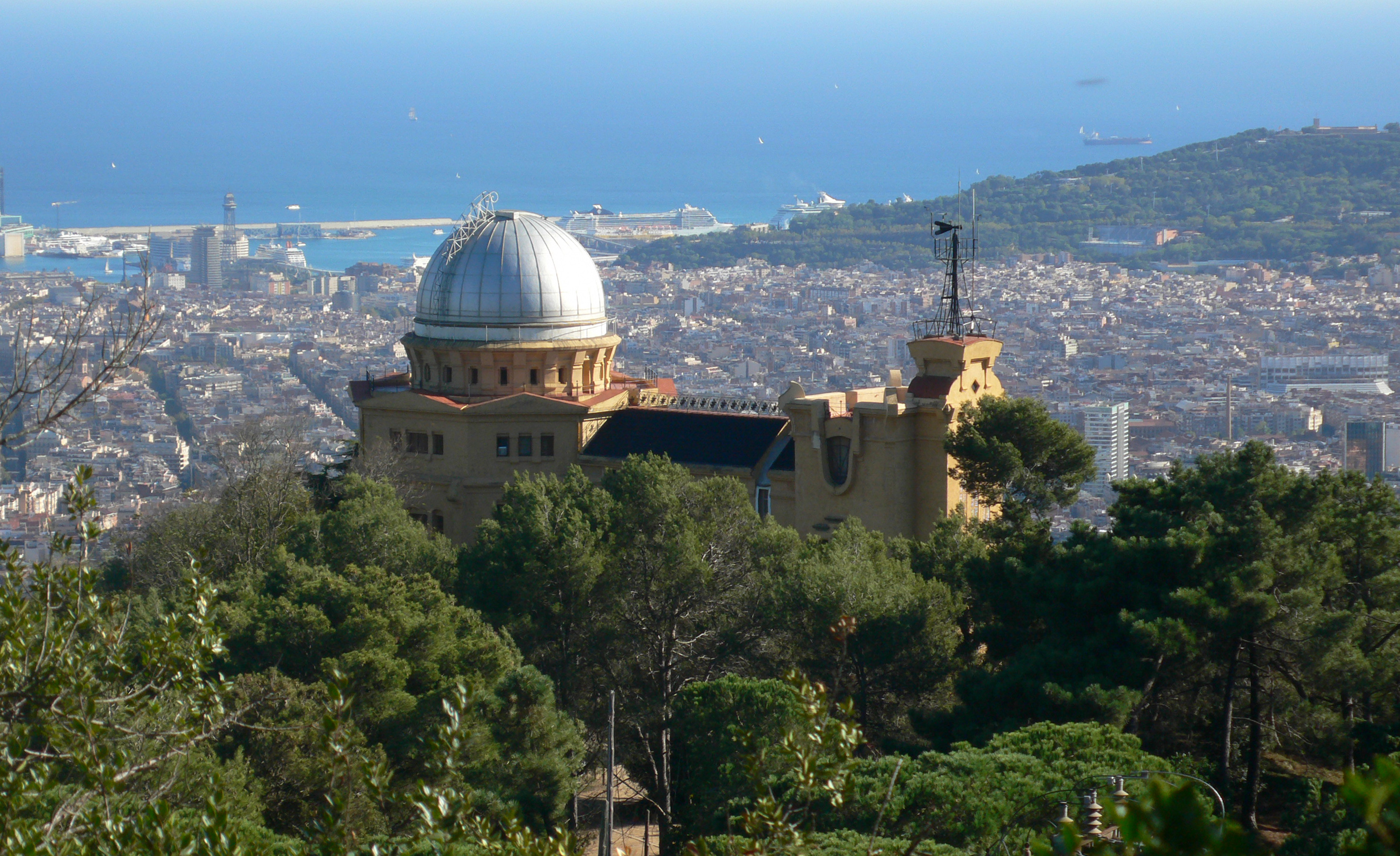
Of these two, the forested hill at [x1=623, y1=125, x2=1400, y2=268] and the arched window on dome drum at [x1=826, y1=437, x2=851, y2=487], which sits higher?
the forested hill at [x1=623, y1=125, x2=1400, y2=268]

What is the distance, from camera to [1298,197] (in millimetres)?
142500

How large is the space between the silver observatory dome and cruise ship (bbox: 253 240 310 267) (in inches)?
5396

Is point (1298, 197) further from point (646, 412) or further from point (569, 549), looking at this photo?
point (569, 549)

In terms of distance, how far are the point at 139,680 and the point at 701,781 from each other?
6.30m

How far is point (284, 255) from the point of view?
176 meters

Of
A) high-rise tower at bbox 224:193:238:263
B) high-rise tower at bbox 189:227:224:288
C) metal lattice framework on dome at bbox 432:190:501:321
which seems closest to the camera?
metal lattice framework on dome at bbox 432:190:501:321

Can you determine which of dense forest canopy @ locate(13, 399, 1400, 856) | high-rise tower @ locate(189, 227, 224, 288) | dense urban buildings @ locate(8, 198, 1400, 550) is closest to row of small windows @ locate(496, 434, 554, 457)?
dense urban buildings @ locate(8, 198, 1400, 550)

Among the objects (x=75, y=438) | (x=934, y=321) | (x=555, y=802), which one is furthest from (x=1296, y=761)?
(x=75, y=438)

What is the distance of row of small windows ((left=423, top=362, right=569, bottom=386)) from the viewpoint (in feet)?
111

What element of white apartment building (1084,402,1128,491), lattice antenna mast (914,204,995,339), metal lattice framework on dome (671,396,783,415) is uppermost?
lattice antenna mast (914,204,995,339)

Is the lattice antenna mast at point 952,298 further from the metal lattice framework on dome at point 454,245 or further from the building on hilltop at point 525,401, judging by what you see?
the metal lattice framework on dome at point 454,245

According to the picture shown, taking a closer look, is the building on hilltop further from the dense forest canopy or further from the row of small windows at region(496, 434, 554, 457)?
the dense forest canopy

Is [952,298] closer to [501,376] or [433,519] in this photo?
[501,376]

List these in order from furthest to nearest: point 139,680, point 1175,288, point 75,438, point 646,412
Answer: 1. point 1175,288
2. point 75,438
3. point 646,412
4. point 139,680
